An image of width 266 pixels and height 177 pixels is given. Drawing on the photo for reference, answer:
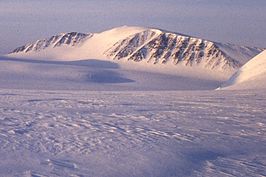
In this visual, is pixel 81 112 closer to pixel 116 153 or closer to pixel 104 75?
pixel 116 153

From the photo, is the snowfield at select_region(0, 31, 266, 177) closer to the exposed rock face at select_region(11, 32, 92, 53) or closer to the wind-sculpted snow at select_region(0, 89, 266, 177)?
the wind-sculpted snow at select_region(0, 89, 266, 177)

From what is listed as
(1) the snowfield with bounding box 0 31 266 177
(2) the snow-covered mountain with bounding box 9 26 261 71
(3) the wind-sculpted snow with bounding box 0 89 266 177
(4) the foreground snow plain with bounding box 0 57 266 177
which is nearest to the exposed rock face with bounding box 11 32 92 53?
(2) the snow-covered mountain with bounding box 9 26 261 71

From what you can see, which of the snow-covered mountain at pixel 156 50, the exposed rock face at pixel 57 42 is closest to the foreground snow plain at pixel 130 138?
the snow-covered mountain at pixel 156 50

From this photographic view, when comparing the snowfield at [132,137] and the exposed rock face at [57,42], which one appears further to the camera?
the exposed rock face at [57,42]

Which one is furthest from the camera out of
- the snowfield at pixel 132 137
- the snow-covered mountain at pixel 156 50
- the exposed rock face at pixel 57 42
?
the exposed rock face at pixel 57 42

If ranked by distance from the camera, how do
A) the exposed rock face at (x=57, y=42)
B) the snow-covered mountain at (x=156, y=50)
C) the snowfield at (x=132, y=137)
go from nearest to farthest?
the snowfield at (x=132, y=137), the snow-covered mountain at (x=156, y=50), the exposed rock face at (x=57, y=42)

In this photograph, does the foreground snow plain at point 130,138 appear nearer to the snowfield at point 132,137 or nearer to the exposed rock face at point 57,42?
the snowfield at point 132,137
